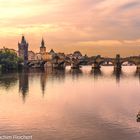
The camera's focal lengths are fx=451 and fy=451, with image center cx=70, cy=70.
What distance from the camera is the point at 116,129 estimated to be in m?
28.3

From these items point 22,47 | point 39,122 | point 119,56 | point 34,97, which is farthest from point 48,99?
point 22,47

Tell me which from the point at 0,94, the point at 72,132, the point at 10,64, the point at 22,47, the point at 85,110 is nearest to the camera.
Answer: the point at 72,132

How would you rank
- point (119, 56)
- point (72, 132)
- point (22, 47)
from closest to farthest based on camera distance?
point (72, 132) < point (119, 56) < point (22, 47)

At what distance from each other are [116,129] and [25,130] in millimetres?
5694

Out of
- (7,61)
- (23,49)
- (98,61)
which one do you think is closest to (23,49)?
(23,49)

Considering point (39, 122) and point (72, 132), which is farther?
point (39, 122)

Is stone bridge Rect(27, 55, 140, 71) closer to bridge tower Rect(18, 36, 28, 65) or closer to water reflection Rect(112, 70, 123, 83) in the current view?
water reflection Rect(112, 70, 123, 83)

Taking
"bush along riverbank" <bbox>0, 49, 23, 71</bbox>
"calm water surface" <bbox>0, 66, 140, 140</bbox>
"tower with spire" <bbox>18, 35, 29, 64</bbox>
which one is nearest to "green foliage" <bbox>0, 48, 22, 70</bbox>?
"bush along riverbank" <bbox>0, 49, 23, 71</bbox>

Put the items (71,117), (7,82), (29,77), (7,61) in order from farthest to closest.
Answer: (7,61) < (29,77) < (7,82) < (71,117)

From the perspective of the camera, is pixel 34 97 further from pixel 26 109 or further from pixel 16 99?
A: pixel 26 109

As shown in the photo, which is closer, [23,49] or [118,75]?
[118,75]

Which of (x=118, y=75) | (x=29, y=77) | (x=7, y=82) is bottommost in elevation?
(x=118, y=75)

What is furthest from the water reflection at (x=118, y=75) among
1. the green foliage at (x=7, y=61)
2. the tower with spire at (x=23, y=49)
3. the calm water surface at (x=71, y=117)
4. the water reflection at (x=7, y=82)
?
the tower with spire at (x=23, y=49)

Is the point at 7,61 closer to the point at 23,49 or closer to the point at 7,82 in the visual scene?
the point at 7,82
